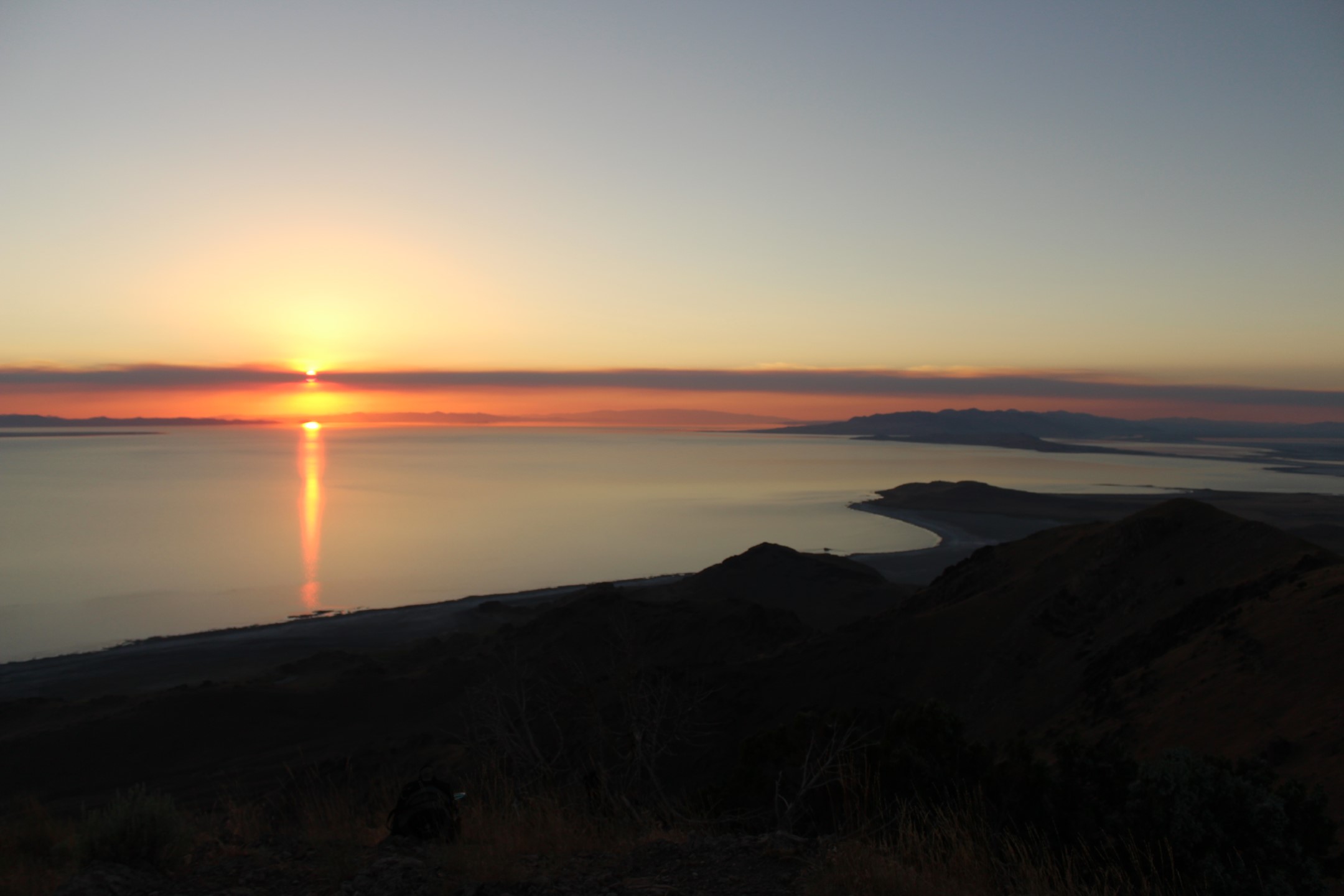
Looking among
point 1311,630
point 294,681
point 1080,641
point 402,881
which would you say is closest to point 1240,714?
point 1311,630

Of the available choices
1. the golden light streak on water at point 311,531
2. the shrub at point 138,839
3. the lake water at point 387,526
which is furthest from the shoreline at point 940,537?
the shrub at point 138,839

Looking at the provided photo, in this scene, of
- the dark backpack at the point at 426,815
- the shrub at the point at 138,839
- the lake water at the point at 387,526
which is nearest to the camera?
the shrub at the point at 138,839

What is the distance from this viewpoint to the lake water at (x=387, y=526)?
35594 millimetres

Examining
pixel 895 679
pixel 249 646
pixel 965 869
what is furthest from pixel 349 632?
pixel 965 869

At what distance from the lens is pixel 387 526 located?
5922cm

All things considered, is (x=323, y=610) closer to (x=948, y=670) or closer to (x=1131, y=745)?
(x=948, y=670)

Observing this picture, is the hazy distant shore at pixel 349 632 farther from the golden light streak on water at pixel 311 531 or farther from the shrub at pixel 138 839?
the shrub at pixel 138 839

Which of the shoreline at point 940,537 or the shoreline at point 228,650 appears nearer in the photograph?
the shoreline at point 228,650

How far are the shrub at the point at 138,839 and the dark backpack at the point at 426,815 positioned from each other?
1332 millimetres

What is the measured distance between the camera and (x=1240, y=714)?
1080 cm

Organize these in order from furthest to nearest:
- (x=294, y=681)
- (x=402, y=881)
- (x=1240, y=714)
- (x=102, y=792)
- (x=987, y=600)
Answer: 1. (x=294, y=681)
2. (x=987, y=600)
3. (x=102, y=792)
4. (x=1240, y=714)
5. (x=402, y=881)

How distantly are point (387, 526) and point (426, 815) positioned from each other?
56.7 meters

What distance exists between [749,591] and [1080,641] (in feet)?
56.3

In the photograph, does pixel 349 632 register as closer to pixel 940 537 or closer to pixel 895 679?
pixel 895 679
